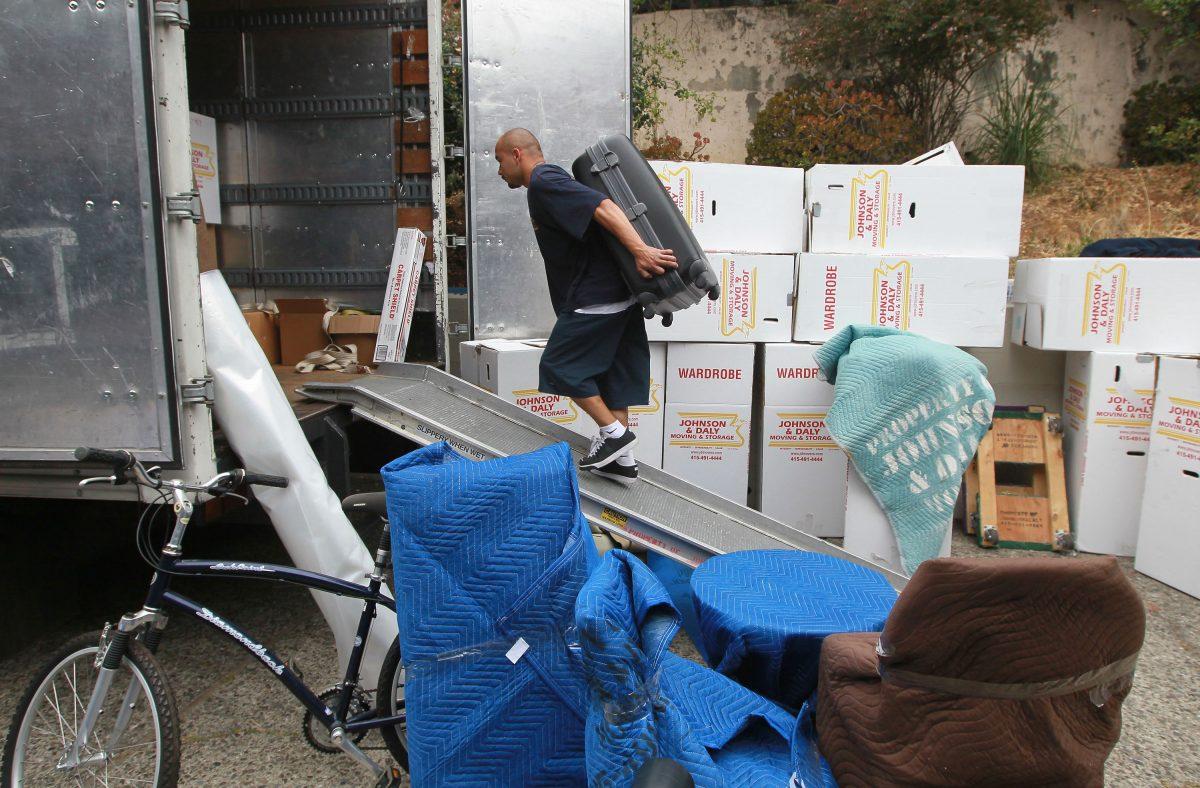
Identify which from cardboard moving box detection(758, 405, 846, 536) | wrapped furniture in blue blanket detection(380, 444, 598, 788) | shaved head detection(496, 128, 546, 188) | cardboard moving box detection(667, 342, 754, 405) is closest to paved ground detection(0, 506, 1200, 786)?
wrapped furniture in blue blanket detection(380, 444, 598, 788)

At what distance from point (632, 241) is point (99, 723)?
2.35 metres

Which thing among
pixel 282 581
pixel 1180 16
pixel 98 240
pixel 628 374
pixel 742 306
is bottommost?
pixel 282 581

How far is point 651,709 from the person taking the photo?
4.80 feet

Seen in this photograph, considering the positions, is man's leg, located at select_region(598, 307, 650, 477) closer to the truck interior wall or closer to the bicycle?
the bicycle

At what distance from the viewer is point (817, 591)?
242 cm

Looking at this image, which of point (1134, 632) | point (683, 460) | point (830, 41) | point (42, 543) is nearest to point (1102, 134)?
point (830, 41)

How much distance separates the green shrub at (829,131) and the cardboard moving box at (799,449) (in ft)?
13.2

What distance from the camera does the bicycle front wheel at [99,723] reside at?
2084mm

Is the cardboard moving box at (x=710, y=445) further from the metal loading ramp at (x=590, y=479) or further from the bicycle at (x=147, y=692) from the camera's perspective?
the bicycle at (x=147, y=692)

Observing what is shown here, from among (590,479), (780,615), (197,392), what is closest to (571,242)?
(590,479)

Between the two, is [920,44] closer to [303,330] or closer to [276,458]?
[303,330]

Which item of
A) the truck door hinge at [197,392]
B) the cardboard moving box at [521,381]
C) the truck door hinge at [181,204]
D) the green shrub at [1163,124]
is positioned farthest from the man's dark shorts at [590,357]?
the green shrub at [1163,124]

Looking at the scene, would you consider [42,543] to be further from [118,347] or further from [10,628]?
[118,347]

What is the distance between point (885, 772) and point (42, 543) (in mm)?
3424
